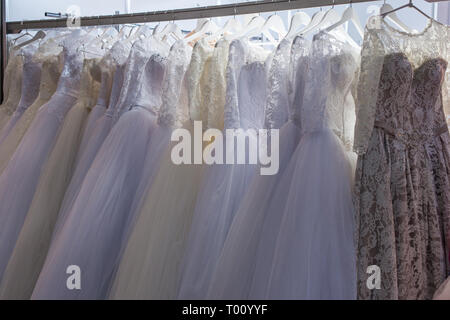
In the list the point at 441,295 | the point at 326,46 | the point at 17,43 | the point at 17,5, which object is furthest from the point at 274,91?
the point at 17,5

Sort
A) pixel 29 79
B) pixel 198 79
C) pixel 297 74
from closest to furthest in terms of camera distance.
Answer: pixel 297 74 → pixel 198 79 → pixel 29 79

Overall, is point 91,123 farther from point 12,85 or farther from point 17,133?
point 12,85

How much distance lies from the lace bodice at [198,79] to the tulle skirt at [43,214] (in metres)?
0.49

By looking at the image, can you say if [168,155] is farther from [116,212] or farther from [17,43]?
[17,43]

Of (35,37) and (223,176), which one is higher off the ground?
(35,37)

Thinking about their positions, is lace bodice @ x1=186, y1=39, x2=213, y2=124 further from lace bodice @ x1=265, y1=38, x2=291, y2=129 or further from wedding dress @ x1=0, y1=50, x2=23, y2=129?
wedding dress @ x1=0, y1=50, x2=23, y2=129

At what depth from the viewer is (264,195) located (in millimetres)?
1127

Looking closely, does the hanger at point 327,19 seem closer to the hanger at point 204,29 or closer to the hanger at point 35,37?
the hanger at point 204,29

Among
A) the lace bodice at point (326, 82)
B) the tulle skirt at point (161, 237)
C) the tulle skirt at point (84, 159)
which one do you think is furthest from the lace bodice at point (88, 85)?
the lace bodice at point (326, 82)

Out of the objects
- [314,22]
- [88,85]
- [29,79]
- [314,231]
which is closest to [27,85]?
[29,79]

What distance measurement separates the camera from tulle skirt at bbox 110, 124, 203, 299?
1.21m

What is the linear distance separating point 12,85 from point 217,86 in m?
1.03

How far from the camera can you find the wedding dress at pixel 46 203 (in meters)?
1.43
